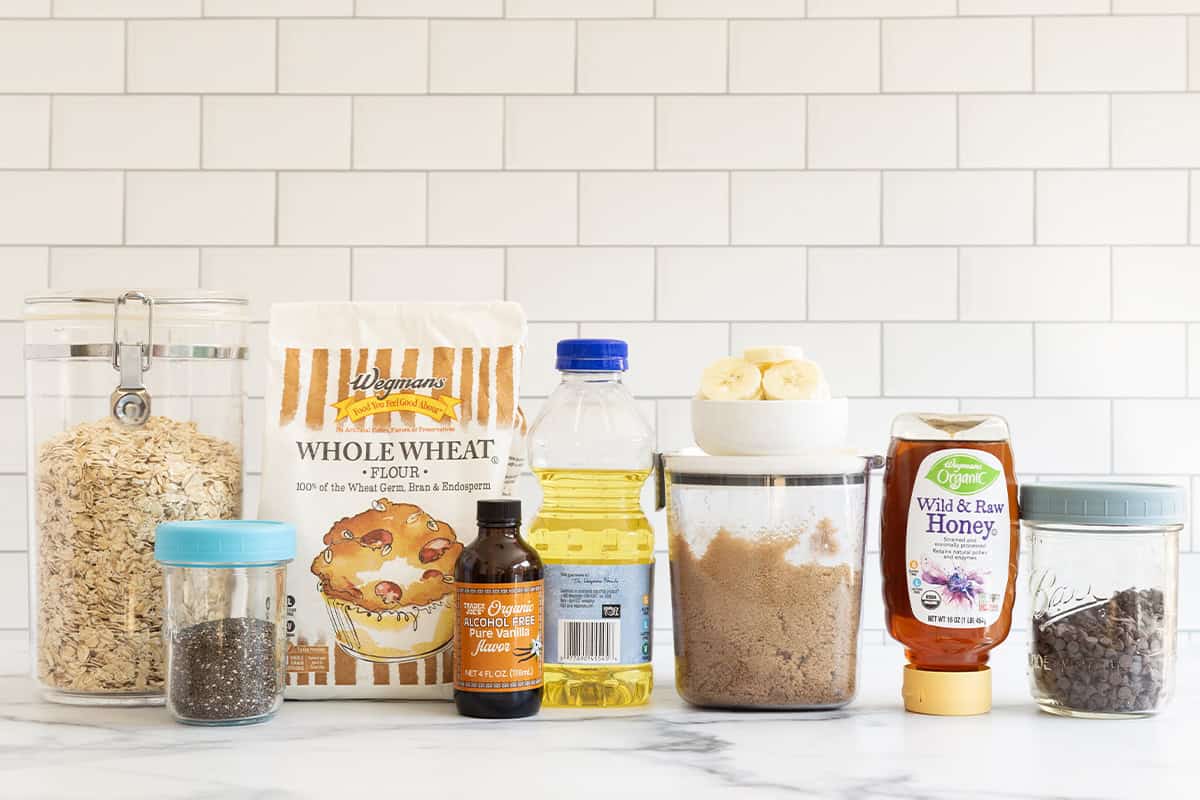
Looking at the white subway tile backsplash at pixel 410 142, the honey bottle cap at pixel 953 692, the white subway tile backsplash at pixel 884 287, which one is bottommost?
the honey bottle cap at pixel 953 692

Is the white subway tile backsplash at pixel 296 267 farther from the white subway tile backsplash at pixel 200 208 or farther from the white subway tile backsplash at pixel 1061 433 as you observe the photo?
the white subway tile backsplash at pixel 1061 433

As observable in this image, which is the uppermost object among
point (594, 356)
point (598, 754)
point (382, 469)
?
point (594, 356)

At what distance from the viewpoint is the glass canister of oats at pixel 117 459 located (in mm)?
963

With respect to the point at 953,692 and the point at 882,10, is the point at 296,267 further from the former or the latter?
the point at 953,692

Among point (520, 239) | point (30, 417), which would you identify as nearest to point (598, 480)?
point (520, 239)

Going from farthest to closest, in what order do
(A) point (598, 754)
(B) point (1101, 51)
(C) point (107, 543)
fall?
(B) point (1101, 51), (C) point (107, 543), (A) point (598, 754)

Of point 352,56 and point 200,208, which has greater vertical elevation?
point 352,56

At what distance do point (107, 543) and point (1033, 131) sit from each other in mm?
1130

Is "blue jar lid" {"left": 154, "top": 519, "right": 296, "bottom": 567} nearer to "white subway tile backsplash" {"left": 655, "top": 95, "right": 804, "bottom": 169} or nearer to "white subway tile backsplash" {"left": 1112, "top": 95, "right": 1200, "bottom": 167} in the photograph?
"white subway tile backsplash" {"left": 655, "top": 95, "right": 804, "bottom": 169}

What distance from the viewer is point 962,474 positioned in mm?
950

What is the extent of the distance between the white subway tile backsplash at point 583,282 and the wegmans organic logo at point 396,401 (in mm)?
343

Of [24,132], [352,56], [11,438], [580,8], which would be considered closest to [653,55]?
[580,8]

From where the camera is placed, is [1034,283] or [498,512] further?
[1034,283]

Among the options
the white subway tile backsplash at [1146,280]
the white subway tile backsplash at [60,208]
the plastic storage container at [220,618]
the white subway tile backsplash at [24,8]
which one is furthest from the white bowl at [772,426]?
the white subway tile backsplash at [24,8]
